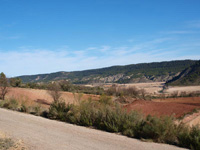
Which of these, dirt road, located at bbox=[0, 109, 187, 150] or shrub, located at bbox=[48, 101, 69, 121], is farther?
shrub, located at bbox=[48, 101, 69, 121]

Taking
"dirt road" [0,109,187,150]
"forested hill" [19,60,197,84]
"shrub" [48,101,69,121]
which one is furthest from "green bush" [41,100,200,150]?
"forested hill" [19,60,197,84]

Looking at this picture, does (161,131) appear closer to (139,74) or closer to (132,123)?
(132,123)

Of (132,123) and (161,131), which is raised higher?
(132,123)

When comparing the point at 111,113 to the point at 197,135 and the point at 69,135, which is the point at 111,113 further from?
the point at 197,135

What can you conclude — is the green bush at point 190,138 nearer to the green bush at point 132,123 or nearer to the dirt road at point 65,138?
the green bush at point 132,123

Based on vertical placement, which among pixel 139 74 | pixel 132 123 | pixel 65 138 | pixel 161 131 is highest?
pixel 139 74

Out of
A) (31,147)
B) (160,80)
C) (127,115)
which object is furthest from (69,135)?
(160,80)

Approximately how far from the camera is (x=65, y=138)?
8.39m

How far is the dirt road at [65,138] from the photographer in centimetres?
738

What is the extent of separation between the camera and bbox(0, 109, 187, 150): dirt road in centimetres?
738

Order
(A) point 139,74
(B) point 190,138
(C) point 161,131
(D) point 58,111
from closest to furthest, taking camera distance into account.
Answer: (B) point 190,138
(C) point 161,131
(D) point 58,111
(A) point 139,74

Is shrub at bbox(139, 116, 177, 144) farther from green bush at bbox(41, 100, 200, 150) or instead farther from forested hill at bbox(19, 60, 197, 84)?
forested hill at bbox(19, 60, 197, 84)

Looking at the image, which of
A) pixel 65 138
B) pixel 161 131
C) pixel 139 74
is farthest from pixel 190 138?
pixel 139 74

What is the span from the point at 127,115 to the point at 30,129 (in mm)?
4375
